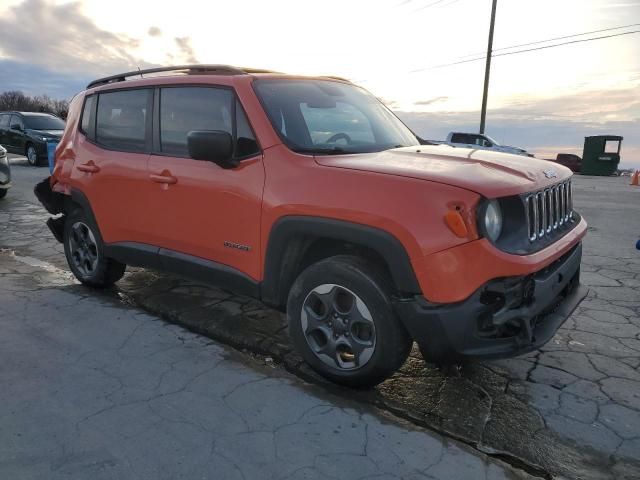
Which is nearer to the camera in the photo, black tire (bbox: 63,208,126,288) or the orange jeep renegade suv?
the orange jeep renegade suv

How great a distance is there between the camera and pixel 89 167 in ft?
14.4

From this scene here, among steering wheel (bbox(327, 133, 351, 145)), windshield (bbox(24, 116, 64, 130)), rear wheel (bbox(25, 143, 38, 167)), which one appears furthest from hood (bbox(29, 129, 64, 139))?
steering wheel (bbox(327, 133, 351, 145))

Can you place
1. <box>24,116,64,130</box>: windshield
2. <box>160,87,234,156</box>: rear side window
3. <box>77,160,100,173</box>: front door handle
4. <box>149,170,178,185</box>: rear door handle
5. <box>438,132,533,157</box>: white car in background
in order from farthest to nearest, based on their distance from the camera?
<box>438,132,533,157</box>: white car in background → <box>24,116,64,130</box>: windshield → <box>77,160,100,173</box>: front door handle → <box>149,170,178,185</box>: rear door handle → <box>160,87,234,156</box>: rear side window

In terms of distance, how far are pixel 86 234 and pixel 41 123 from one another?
14072mm

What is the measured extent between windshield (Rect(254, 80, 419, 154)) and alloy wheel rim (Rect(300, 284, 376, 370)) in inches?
35.4

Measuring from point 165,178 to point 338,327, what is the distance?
5.66 feet

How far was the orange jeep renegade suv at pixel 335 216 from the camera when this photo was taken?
2.49 metres

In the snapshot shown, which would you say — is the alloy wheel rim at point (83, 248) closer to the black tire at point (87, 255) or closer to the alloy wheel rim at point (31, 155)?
the black tire at point (87, 255)

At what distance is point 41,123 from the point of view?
16.4 meters

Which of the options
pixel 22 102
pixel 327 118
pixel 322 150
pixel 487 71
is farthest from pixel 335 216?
pixel 22 102

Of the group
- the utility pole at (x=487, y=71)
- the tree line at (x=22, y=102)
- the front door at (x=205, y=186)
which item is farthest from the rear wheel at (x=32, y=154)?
the tree line at (x=22, y=102)

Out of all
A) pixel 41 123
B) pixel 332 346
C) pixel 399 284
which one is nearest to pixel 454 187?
pixel 399 284

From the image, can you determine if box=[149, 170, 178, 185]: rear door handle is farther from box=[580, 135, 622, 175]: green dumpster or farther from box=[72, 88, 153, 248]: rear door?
box=[580, 135, 622, 175]: green dumpster

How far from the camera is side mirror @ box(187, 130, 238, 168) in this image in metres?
3.05
